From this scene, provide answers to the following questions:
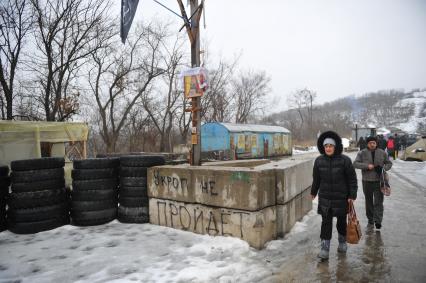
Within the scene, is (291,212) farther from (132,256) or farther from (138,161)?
(138,161)

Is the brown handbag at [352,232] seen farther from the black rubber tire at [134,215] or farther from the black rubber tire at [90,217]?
the black rubber tire at [90,217]

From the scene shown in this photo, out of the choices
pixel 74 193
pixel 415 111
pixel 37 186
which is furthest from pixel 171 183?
pixel 415 111

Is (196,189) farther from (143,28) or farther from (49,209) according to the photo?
(143,28)

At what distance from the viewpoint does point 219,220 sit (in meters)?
5.50

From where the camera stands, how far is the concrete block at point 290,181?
561 cm

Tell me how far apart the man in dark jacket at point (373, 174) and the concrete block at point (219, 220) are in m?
2.07

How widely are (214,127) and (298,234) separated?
64.1 ft

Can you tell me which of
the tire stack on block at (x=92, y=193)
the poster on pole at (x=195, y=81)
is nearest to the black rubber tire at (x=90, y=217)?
the tire stack on block at (x=92, y=193)

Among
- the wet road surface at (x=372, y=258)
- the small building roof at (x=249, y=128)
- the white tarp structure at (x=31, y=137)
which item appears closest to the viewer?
the wet road surface at (x=372, y=258)

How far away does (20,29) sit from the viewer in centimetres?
1631

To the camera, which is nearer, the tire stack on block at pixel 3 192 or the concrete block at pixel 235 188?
the concrete block at pixel 235 188

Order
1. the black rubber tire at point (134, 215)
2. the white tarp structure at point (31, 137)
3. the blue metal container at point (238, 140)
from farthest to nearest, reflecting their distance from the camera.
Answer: the blue metal container at point (238, 140), the white tarp structure at point (31, 137), the black rubber tire at point (134, 215)

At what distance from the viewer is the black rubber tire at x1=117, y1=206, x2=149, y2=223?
6613 millimetres

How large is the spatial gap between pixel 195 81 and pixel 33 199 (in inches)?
154
